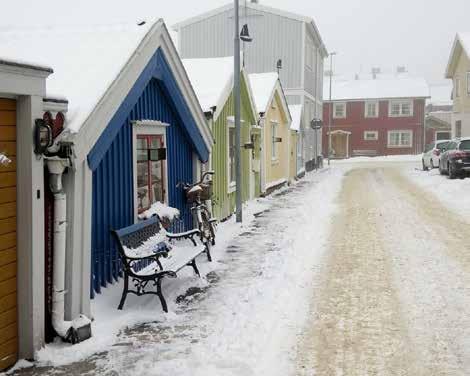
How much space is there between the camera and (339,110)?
51969 millimetres

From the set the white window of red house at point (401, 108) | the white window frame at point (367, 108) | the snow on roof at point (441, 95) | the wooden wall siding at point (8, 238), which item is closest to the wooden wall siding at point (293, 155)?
the wooden wall siding at point (8, 238)

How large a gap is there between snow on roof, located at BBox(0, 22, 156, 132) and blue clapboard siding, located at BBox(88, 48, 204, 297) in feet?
1.49

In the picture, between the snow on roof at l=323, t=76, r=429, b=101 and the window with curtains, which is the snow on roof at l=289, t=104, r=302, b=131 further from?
the snow on roof at l=323, t=76, r=429, b=101

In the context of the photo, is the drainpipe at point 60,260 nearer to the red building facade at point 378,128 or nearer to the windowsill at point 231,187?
the windowsill at point 231,187

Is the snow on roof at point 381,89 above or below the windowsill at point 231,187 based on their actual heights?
above

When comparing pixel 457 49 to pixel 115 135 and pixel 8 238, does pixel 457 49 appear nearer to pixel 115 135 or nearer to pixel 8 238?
pixel 115 135

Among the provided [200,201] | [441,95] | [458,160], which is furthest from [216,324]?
[441,95]

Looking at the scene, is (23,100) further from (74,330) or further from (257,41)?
(257,41)

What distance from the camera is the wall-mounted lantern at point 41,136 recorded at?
466cm

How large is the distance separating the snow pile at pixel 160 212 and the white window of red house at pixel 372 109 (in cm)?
4499

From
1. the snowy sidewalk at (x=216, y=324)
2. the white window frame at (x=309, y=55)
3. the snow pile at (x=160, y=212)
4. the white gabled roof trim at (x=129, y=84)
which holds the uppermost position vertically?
the white window frame at (x=309, y=55)

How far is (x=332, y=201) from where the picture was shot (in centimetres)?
1639

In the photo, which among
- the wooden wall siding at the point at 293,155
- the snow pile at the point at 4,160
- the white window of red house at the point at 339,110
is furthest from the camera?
the white window of red house at the point at 339,110

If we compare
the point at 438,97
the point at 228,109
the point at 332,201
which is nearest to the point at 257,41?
the point at 332,201
